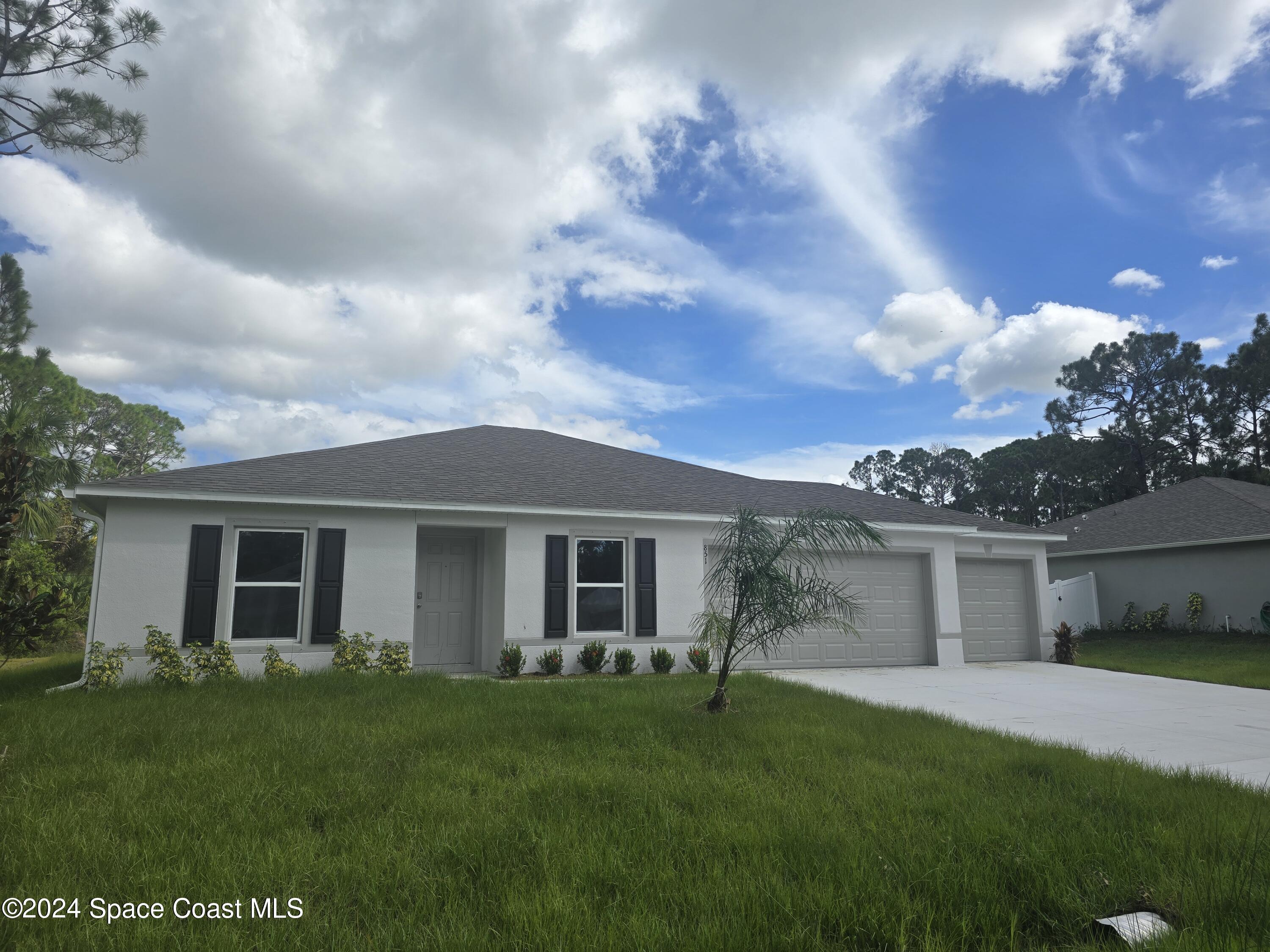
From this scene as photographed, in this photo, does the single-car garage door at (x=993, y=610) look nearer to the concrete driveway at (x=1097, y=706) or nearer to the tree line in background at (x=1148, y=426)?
the concrete driveway at (x=1097, y=706)

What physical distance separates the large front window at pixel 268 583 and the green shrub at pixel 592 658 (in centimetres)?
454

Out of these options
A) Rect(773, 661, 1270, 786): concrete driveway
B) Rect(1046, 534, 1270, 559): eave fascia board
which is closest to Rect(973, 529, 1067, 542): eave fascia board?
Rect(773, 661, 1270, 786): concrete driveway

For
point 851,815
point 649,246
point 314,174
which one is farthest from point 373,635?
point 649,246

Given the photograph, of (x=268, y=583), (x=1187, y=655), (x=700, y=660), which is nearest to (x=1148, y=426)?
(x=1187, y=655)

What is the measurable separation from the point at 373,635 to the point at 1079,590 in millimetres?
20121

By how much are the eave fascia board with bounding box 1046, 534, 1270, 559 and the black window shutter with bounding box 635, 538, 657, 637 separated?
1509 centimetres

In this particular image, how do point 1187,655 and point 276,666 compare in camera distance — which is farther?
point 1187,655

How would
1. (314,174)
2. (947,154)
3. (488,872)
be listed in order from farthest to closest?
(947,154) → (314,174) → (488,872)

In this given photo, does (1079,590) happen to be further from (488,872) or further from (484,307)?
(488,872)

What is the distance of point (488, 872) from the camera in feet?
11.2

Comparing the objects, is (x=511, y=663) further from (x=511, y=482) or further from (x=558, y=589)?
(x=511, y=482)

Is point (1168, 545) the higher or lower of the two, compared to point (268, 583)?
higher

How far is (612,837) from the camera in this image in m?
3.85

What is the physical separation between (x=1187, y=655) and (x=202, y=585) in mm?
20013
